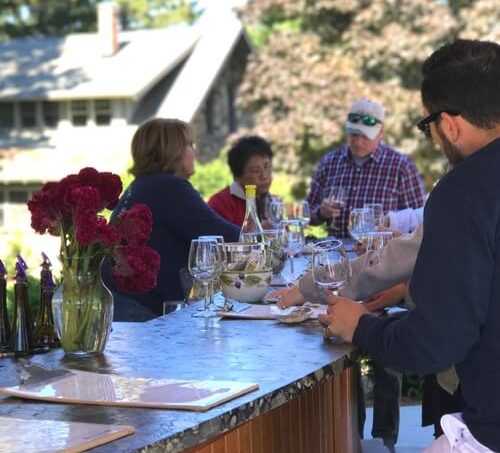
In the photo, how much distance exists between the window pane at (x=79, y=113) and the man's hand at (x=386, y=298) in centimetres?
2187

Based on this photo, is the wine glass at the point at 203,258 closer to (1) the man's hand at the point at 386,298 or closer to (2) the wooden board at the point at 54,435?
(1) the man's hand at the point at 386,298

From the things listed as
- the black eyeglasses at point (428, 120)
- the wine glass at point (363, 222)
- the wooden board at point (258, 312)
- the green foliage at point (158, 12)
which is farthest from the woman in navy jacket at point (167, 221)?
the green foliage at point (158, 12)

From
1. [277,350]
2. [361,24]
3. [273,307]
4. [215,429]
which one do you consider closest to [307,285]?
[273,307]

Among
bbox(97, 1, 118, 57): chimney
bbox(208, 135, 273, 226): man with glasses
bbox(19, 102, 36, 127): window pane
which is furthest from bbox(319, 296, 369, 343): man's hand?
bbox(97, 1, 118, 57): chimney

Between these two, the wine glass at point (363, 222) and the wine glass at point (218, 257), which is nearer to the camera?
the wine glass at point (218, 257)

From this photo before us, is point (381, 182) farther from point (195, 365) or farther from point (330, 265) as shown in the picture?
point (195, 365)

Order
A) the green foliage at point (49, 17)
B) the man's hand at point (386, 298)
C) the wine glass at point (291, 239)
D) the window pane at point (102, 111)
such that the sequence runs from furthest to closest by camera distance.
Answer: the green foliage at point (49, 17) → the window pane at point (102, 111) → the wine glass at point (291, 239) → the man's hand at point (386, 298)

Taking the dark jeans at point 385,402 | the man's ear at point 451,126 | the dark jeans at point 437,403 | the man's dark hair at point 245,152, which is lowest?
the dark jeans at point 385,402

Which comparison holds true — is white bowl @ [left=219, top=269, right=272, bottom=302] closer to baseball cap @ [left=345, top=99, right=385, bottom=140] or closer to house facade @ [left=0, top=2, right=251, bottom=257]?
baseball cap @ [left=345, top=99, right=385, bottom=140]

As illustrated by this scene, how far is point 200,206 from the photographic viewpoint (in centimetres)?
496

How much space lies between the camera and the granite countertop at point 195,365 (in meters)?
2.27

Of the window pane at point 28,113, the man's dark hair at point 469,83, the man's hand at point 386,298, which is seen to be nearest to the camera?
the man's dark hair at point 469,83

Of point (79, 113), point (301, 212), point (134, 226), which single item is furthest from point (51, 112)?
point (134, 226)

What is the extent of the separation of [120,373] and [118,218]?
0.57 m
